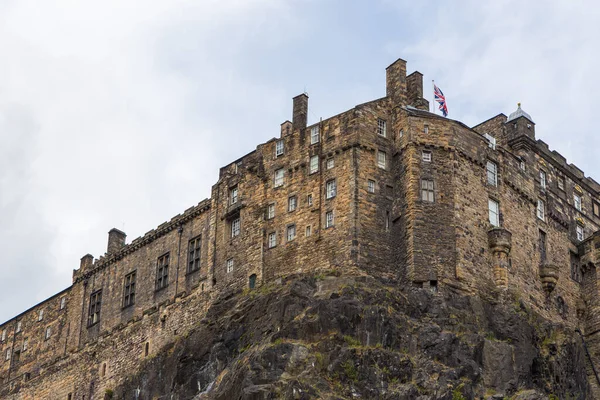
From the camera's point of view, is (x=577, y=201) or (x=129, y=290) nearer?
(x=577, y=201)

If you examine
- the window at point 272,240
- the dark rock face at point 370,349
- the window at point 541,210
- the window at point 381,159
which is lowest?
the dark rock face at point 370,349

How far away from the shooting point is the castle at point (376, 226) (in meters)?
73.8

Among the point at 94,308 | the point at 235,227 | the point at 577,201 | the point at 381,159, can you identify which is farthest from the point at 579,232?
the point at 94,308

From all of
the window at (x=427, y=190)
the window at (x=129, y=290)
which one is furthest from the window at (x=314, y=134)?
the window at (x=129, y=290)

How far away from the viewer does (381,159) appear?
7656cm

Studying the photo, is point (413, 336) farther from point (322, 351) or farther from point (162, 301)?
point (162, 301)

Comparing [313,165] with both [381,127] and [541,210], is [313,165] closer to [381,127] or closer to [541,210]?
[381,127]

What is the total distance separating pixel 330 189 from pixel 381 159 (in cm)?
381

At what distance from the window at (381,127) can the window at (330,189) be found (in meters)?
4.60

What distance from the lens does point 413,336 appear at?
6875 cm

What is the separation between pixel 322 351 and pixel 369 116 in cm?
1735

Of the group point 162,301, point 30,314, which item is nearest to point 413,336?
point 162,301

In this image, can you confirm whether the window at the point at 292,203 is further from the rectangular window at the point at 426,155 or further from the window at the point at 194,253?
the window at the point at 194,253

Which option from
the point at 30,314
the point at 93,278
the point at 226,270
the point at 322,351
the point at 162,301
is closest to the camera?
the point at 322,351
